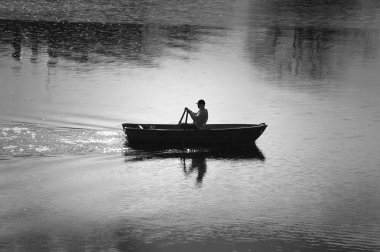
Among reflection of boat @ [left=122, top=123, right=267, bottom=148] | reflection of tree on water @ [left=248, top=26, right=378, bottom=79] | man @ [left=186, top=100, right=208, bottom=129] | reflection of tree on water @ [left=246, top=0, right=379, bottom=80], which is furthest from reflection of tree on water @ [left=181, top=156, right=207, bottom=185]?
reflection of tree on water @ [left=246, top=0, right=379, bottom=80]

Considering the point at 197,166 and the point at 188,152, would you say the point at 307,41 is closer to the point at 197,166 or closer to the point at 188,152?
the point at 188,152

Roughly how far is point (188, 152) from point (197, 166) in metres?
1.35

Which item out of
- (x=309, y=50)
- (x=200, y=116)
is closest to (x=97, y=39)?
(x=309, y=50)

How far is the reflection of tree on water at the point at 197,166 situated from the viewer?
26688 mm

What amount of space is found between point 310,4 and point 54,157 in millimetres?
71505

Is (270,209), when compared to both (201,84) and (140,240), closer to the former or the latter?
(140,240)

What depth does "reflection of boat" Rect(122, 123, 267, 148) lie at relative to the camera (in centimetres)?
2827

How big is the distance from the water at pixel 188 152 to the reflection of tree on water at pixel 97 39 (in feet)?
0.50

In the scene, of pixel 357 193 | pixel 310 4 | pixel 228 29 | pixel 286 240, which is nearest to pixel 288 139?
pixel 357 193

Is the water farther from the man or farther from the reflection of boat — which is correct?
the man

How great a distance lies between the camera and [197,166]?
27.5 metres

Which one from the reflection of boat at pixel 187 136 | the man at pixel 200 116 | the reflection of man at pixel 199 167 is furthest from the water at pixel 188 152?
the man at pixel 200 116

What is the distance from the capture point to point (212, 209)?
75.6ft

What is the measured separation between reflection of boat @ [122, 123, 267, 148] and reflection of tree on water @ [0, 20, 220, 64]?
21.4 meters
